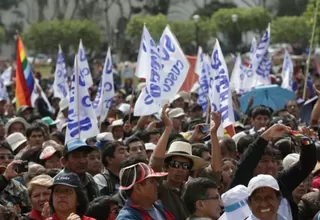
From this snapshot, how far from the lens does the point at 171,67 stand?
49.1 feet

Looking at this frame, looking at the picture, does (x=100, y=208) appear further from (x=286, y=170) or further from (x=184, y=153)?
(x=286, y=170)

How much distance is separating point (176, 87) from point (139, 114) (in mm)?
1519

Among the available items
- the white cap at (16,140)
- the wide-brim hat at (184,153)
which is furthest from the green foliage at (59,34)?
the wide-brim hat at (184,153)

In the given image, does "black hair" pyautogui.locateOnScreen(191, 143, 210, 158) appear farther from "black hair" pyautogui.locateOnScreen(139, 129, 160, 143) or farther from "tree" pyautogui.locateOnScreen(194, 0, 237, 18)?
"tree" pyautogui.locateOnScreen(194, 0, 237, 18)

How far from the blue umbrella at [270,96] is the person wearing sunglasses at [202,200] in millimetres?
11612

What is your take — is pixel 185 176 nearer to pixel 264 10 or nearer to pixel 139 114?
pixel 139 114

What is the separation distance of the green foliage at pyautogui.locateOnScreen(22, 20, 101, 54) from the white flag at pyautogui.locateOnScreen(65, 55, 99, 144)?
47.1 m

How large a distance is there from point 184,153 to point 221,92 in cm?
504

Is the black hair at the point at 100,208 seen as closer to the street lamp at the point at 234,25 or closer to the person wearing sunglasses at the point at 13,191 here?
the person wearing sunglasses at the point at 13,191

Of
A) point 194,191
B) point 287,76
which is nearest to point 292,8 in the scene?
point 287,76

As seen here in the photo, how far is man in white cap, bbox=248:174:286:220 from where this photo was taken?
671 centimetres

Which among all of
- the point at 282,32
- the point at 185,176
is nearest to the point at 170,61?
the point at 185,176

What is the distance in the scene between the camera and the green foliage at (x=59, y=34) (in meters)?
60.6

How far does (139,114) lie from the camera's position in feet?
43.5
